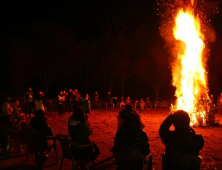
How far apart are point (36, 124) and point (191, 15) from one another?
1033 cm

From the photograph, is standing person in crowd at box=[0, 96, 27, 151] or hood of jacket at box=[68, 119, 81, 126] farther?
standing person in crowd at box=[0, 96, 27, 151]

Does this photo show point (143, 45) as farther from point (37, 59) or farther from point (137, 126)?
point (137, 126)

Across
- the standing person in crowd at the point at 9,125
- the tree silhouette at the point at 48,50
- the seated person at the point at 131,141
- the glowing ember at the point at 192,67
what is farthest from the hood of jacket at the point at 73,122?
the tree silhouette at the point at 48,50

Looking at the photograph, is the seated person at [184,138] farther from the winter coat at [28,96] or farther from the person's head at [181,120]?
the winter coat at [28,96]

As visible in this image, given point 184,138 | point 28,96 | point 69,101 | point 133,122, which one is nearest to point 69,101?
point 69,101

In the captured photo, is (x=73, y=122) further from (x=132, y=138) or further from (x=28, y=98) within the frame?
(x=28, y=98)

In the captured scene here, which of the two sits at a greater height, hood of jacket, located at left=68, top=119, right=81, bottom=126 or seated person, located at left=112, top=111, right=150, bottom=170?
hood of jacket, located at left=68, top=119, right=81, bottom=126

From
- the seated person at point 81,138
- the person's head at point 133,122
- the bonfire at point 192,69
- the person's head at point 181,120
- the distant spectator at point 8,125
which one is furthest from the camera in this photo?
the bonfire at point 192,69

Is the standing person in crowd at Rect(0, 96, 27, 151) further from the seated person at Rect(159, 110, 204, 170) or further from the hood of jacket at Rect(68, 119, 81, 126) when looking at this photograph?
the seated person at Rect(159, 110, 204, 170)

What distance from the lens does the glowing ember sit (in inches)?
508

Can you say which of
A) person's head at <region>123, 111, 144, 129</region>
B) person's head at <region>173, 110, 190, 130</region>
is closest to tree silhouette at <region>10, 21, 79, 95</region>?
person's head at <region>123, 111, 144, 129</region>

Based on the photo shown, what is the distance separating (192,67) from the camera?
13.1 metres

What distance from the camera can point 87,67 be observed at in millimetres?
32719

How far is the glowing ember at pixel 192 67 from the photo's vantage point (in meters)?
12.9
